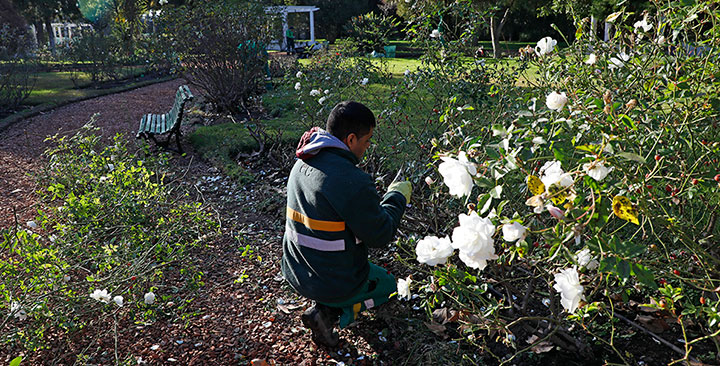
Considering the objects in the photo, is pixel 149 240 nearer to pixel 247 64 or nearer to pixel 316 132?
pixel 316 132

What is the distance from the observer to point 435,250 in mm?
1634

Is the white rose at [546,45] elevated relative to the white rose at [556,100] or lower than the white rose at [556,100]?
Answer: elevated

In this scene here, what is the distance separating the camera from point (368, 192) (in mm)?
2326

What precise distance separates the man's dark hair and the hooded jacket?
2.5 inches

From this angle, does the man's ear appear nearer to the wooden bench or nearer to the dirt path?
the dirt path

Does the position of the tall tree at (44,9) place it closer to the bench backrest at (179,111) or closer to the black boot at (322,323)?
the bench backrest at (179,111)

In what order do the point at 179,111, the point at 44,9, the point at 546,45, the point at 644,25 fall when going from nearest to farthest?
the point at 644,25
the point at 546,45
the point at 179,111
the point at 44,9

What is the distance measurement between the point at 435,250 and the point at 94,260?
2.40 metres

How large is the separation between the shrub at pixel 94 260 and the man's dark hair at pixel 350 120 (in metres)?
1.26

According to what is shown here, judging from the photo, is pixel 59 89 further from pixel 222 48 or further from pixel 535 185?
pixel 535 185

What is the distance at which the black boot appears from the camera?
252 centimetres

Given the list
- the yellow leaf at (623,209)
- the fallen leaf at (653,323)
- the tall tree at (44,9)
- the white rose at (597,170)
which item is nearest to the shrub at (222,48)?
the fallen leaf at (653,323)

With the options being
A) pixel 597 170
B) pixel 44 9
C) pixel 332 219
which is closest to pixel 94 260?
pixel 332 219

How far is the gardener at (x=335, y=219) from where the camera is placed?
2338mm
